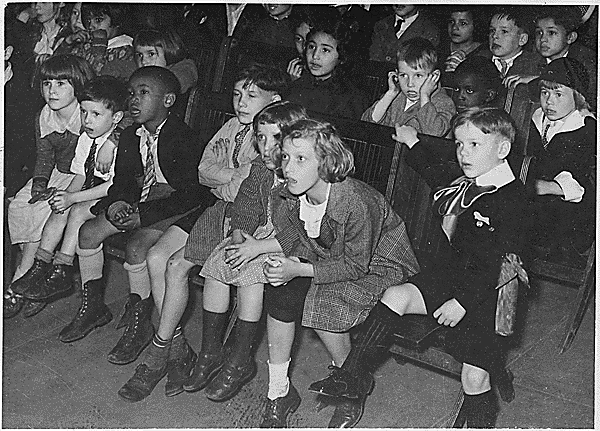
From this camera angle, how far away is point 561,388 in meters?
2.44

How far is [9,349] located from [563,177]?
62.6 inches

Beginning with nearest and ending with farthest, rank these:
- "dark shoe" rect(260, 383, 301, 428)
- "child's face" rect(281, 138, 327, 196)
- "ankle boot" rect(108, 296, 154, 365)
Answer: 1. "child's face" rect(281, 138, 327, 196)
2. "dark shoe" rect(260, 383, 301, 428)
3. "ankle boot" rect(108, 296, 154, 365)

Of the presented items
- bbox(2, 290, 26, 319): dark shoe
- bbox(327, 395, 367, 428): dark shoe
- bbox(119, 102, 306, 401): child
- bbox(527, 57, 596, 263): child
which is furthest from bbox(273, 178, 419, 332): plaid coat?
bbox(2, 290, 26, 319): dark shoe

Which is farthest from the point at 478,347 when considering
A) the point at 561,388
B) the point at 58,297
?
the point at 58,297

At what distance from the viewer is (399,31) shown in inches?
96.9

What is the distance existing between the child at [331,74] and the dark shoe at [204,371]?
73cm

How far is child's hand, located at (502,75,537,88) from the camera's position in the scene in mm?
2428

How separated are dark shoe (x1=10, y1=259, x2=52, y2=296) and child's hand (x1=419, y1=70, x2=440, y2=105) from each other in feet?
3.76

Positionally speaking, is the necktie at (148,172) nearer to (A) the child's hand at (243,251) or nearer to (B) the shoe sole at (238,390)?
(A) the child's hand at (243,251)

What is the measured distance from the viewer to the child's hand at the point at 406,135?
2.41 metres

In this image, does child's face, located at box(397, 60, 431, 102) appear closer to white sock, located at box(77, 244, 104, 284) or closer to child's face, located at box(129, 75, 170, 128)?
child's face, located at box(129, 75, 170, 128)

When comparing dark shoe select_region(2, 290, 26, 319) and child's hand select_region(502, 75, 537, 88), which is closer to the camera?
child's hand select_region(502, 75, 537, 88)

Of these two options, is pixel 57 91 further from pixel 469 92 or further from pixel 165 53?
pixel 469 92

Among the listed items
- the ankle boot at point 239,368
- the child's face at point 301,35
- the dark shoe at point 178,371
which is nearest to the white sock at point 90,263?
the dark shoe at point 178,371
